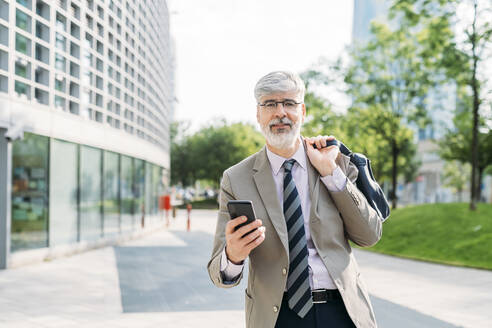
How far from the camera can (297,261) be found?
215 cm

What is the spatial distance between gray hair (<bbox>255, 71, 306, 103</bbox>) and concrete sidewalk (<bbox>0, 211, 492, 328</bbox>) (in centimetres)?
437

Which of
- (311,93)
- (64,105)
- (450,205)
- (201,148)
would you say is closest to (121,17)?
(64,105)

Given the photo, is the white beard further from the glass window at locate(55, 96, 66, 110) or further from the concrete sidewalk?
the glass window at locate(55, 96, 66, 110)

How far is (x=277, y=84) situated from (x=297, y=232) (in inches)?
27.1

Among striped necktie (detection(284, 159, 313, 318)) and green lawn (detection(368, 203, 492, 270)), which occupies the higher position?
striped necktie (detection(284, 159, 313, 318))

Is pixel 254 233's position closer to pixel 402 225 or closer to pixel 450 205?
pixel 402 225

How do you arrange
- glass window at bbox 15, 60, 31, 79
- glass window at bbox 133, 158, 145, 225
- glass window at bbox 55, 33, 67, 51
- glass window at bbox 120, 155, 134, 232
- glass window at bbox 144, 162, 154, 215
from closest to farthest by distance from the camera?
glass window at bbox 55, 33, 67, 51 < glass window at bbox 15, 60, 31, 79 < glass window at bbox 120, 155, 134, 232 < glass window at bbox 133, 158, 145, 225 < glass window at bbox 144, 162, 154, 215

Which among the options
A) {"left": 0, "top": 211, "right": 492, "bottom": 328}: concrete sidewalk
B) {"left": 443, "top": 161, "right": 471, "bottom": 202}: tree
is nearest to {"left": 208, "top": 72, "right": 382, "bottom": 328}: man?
{"left": 0, "top": 211, "right": 492, "bottom": 328}: concrete sidewalk

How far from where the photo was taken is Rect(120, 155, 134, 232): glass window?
15602 mm

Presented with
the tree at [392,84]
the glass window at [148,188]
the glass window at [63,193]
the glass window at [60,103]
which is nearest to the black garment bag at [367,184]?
the glass window at [60,103]

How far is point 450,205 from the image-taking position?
17.1 metres

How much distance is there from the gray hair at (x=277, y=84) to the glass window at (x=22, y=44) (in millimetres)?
4159

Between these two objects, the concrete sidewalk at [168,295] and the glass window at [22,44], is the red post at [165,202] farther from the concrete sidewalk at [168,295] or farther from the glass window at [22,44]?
the glass window at [22,44]

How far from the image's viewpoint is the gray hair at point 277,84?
2213 mm
